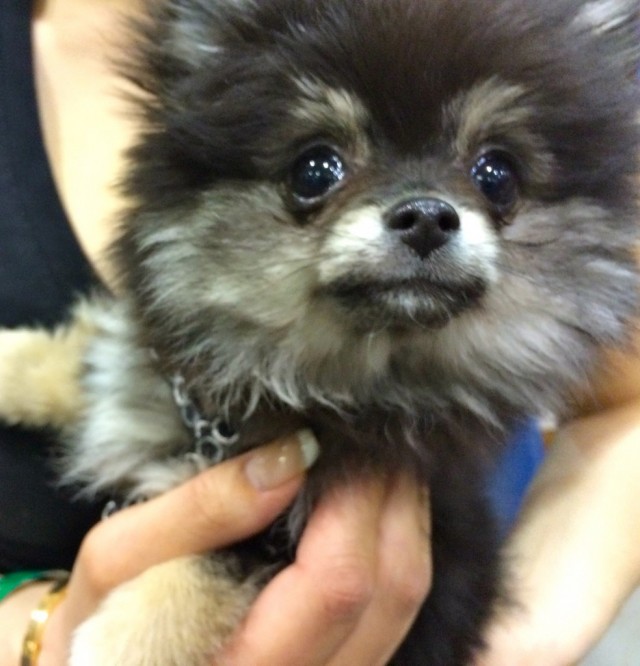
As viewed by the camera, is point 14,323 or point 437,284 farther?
point 14,323

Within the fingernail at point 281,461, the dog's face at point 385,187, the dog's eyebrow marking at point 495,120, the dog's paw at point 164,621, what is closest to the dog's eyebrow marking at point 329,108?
the dog's face at point 385,187

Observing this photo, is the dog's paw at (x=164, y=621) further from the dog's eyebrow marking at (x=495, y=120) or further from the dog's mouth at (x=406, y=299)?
the dog's eyebrow marking at (x=495, y=120)

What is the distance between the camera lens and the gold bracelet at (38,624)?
1060 mm

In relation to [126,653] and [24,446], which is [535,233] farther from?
[24,446]

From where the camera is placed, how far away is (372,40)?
35.6 inches

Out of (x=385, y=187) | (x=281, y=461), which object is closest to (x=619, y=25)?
(x=385, y=187)

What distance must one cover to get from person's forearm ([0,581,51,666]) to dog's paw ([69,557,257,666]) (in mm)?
219

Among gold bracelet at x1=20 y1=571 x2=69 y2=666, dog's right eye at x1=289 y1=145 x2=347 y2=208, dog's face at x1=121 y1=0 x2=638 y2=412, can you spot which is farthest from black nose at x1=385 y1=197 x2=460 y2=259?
gold bracelet at x1=20 y1=571 x2=69 y2=666

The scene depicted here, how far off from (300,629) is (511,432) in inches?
16.1

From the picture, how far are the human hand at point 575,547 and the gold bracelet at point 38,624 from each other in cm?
62

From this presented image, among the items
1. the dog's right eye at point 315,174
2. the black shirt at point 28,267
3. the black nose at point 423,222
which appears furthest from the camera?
the black shirt at point 28,267

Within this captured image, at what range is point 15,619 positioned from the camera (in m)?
1.13

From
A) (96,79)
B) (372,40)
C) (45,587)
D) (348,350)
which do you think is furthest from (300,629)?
(96,79)

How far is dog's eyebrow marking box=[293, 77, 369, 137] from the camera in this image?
917 millimetres
